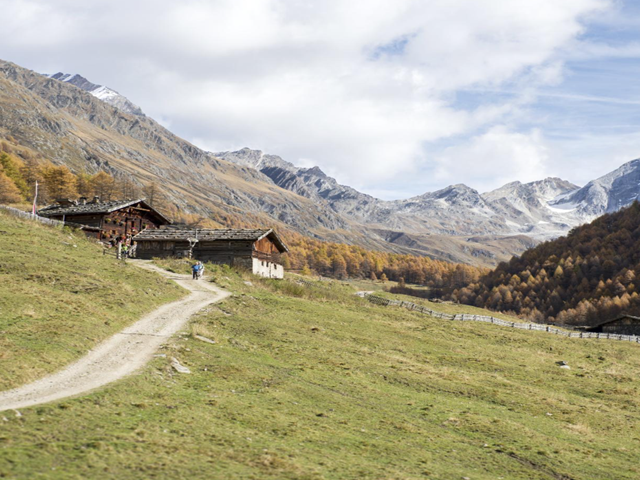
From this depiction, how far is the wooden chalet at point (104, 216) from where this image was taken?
251 feet

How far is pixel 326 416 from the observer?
58.1 feet

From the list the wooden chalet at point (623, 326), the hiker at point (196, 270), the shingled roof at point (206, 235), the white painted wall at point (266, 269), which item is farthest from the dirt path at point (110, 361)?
the wooden chalet at point (623, 326)

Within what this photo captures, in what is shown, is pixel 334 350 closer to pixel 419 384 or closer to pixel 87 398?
pixel 419 384

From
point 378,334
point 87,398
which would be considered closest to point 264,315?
point 378,334

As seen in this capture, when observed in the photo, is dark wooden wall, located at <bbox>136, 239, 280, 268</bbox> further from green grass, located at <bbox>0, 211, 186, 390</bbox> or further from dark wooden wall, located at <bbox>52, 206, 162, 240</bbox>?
green grass, located at <bbox>0, 211, 186, 390</bbox>

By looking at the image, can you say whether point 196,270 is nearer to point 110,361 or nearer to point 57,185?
point 110,361

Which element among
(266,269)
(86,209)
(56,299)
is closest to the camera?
(56,299)

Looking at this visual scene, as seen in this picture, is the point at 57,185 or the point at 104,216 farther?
the point at 57,185

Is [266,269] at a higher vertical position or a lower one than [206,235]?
lower

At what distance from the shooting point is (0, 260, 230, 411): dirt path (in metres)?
15.3

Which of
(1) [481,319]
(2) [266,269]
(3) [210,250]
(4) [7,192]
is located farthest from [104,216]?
(4) [7,192]

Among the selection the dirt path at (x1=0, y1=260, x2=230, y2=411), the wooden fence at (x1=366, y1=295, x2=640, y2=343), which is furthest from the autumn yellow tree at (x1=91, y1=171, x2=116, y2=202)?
the dirt path at (x1=0, y1=260, x2=230, y2=411)

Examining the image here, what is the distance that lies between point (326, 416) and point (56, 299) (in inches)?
664

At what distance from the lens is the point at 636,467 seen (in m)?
17.2
